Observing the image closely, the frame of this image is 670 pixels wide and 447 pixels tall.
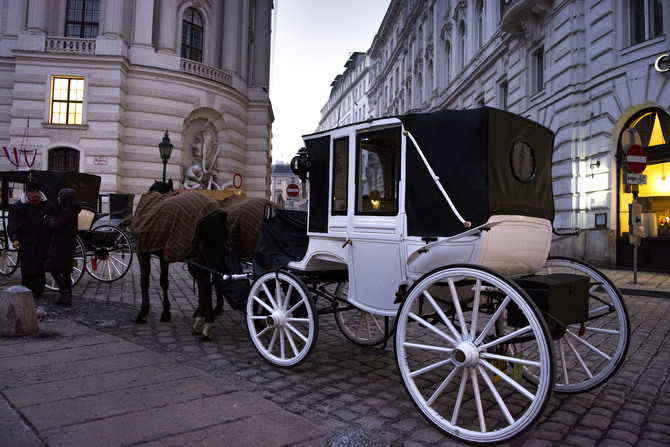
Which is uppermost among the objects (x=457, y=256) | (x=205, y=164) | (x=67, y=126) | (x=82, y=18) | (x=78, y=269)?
(x=82, y=18)

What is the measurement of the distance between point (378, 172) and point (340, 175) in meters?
0.42

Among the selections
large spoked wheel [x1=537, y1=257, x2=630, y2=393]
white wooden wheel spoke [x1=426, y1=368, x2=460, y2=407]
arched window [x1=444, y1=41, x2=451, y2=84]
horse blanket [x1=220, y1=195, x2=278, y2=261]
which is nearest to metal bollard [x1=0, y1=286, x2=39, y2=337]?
horse blanket [x1=220, y1=195, x2=278, y2=261]

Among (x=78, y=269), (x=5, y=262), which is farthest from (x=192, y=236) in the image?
(x=5, y=262)

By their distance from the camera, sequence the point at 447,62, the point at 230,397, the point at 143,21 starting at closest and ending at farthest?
the point at 230,397
the point at 143,21
the point at 447,62

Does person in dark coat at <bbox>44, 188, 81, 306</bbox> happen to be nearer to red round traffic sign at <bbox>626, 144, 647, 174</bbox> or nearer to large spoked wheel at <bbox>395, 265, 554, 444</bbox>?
large spoked wheel at <bbox>395, 265, 554, 444</bbox>

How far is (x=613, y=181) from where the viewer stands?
14.1 metres

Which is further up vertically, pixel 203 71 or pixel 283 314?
pixel 203 71

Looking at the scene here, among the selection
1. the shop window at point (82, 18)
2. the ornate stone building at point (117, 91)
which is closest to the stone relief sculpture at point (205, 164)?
the ornate stone building at point (117, 91)

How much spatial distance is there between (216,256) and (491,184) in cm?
333

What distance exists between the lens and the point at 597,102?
14500mm

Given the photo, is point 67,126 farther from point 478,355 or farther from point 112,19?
point 478,355

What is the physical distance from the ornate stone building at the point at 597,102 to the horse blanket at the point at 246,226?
8.99 m

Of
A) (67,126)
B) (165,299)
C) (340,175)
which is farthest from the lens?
(67,126)

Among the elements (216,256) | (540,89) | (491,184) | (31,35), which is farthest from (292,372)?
(31,35)
